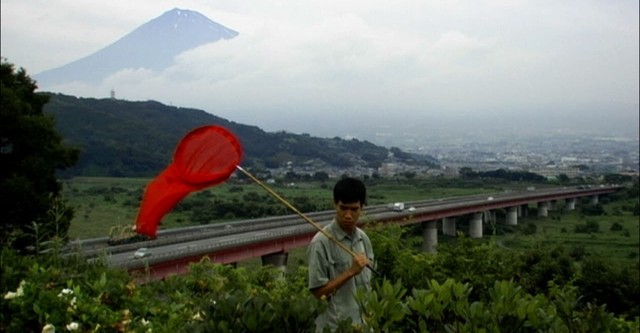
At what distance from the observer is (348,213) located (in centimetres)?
351

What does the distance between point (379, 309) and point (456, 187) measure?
66306 millimetres

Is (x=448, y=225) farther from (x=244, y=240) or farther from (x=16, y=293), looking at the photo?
(x=16, y=293)

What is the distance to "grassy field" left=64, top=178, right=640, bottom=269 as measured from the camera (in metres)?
31.4

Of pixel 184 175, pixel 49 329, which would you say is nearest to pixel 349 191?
pixel 184 175

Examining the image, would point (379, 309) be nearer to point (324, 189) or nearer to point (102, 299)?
point (102, 299)

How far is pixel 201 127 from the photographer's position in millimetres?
3500

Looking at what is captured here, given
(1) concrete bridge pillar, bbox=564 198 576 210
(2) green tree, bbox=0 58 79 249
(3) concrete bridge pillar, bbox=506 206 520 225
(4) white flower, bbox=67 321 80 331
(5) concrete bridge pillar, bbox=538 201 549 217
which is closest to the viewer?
(4) white flower, bbox=67 321 80 331

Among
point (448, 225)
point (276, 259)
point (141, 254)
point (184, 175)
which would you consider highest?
point (184, 175)

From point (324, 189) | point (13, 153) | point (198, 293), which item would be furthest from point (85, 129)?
point (198, 293)

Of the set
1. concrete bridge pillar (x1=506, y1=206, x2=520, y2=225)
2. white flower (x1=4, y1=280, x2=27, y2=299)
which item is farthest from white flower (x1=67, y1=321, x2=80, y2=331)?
concrete bridge pillar (x1=506, y1=206, x2=520, y2=225)

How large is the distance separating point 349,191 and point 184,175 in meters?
0.89

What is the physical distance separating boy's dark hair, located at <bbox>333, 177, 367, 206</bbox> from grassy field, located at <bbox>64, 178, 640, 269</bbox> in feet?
62.4

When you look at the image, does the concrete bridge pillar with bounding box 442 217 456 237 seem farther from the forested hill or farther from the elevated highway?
the forested hill

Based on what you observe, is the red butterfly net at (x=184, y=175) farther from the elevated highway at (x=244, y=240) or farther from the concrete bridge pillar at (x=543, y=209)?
the concrete bridge pillar at (x=543, y=209)
